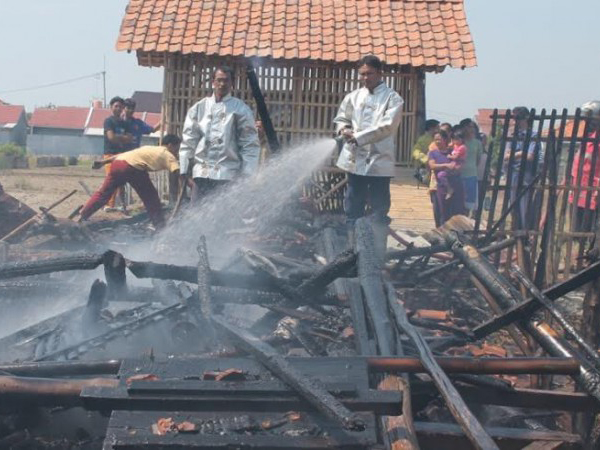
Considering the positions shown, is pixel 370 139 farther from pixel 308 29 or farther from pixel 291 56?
pixel 308 29

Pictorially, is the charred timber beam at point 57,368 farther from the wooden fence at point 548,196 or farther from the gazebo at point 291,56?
the gazebo at point 291,56

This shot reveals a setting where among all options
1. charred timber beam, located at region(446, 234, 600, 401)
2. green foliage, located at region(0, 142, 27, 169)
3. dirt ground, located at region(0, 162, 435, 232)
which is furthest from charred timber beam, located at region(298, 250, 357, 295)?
green foliage, located at region(0, 142, 27, 169)

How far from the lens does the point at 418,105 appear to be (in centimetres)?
1372

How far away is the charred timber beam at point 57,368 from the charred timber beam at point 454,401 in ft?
4.32

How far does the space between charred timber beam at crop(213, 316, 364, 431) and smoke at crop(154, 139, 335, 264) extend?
12.1 feet

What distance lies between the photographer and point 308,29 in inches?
557

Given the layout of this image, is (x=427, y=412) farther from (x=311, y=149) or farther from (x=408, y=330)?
(x=311, y=149)

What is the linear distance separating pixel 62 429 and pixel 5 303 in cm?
244

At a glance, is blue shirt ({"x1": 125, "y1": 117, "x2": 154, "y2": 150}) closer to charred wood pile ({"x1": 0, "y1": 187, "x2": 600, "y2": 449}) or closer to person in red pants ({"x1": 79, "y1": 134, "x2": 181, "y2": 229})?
person in red pants ({"x1": 79, "y1": 134, "x2": 181, "y2": 229})

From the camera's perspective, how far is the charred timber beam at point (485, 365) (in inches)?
129

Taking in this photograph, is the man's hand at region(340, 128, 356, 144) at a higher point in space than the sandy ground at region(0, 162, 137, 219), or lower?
higher

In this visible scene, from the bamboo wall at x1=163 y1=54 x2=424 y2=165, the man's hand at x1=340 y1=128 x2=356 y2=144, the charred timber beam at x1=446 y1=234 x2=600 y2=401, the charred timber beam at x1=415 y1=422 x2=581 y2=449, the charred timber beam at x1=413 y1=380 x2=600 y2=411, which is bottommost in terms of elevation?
the charred timber beam at x1=415 y1=422 x2=581 y2=449

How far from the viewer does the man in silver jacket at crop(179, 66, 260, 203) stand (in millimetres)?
8797

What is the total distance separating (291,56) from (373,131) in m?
5.92
